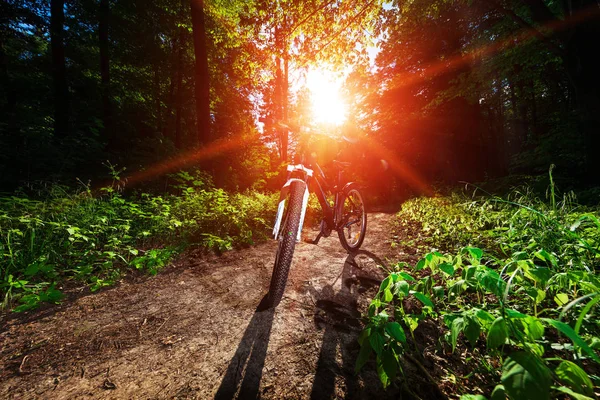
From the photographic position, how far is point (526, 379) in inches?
23.2

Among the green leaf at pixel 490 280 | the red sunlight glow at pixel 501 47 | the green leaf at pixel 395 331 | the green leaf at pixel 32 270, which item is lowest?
the green leaf at pixel 32 270

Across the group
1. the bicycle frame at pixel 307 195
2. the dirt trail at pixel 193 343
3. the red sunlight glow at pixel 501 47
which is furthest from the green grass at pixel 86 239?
the red sunlight glow at pixel 501 47

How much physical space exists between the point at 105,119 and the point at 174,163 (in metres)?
6.09

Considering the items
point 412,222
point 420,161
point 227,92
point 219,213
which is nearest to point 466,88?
point 420,161

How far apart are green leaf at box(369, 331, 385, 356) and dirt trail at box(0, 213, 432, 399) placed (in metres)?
0.45

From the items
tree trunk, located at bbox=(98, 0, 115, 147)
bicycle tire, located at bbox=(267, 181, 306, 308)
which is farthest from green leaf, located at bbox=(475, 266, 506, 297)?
tree trunk, located at bbox=(98, 0, 115, 147)

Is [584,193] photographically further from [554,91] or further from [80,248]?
[554,91]

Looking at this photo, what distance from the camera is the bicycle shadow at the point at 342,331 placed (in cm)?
119

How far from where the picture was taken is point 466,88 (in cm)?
862

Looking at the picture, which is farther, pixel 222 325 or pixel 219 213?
pixel 219 213

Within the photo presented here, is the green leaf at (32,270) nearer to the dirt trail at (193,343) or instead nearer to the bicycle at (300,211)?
the dirt trail at (193,343)

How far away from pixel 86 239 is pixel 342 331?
2780mm

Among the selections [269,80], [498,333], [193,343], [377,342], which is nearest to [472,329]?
[498,333]

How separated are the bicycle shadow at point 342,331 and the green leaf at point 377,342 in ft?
1.47
